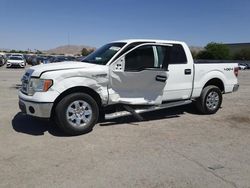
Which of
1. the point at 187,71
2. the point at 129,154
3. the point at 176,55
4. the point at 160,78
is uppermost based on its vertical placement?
the point at 176,55

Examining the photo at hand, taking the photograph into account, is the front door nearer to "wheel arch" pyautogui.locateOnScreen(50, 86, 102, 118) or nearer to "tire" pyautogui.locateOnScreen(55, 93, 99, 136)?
"wheel arch" pyautogui.locateOnScreen(50, 86, 102, 118)

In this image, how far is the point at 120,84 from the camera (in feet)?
20.8

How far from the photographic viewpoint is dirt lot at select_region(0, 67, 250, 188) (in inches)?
153

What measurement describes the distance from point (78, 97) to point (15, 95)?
5.81 meters

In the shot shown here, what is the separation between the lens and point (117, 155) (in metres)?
4.75

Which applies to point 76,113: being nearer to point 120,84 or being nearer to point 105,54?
point 120,84

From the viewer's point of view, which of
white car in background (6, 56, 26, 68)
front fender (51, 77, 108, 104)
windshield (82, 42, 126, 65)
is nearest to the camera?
front fender (51, 77, 108, 104)

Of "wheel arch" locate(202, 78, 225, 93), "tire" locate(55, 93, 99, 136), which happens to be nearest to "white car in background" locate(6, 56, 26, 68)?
"wheel arch" locate(202, 78, 225, 93)

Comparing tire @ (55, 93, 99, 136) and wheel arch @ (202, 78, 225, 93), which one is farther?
wheel arch @ (202, 78, 225, 93)

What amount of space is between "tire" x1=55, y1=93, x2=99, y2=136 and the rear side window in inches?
91.6

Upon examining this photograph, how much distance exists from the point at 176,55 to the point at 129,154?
11.1 feet

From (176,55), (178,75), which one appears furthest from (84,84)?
(176,55)

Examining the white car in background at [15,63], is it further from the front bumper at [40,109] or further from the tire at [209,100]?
the front bumper at [40,109]

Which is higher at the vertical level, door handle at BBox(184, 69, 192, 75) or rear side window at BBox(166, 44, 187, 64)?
rear side window at BBox(166, 44, 187, 64)
